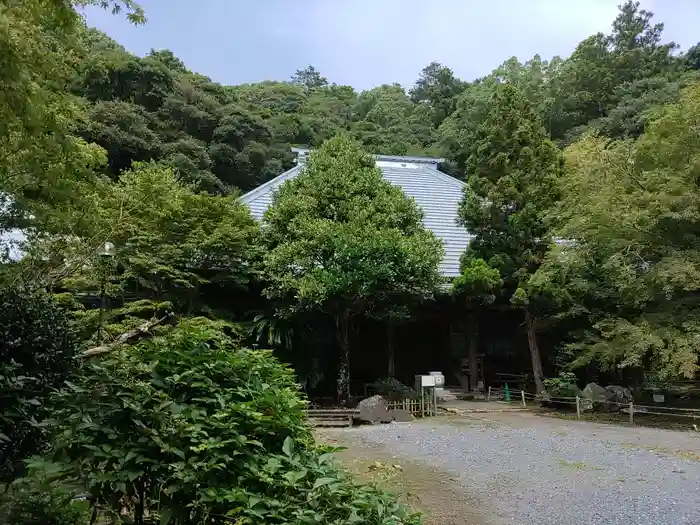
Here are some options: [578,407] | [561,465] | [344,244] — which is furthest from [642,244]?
[344,244]

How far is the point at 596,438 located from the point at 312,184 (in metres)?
7.86

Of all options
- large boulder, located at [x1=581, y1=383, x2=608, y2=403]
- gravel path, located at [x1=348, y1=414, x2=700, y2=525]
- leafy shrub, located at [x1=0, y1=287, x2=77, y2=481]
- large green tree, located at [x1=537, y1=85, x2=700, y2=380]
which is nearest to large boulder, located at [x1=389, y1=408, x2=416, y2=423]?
gravel path, located at [x1=348, y1=414, x2=700, y2=525]

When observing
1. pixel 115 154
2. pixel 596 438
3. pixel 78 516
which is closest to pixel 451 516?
pixel 78 516

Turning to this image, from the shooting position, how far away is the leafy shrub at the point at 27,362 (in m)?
3.23

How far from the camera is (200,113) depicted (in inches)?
965

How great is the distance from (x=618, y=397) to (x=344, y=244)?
784 centimetres

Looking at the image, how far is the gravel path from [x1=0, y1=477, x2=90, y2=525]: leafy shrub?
13.4 feet

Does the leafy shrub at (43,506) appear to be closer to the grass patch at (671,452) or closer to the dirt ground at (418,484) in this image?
the dirt ground at (418,484)

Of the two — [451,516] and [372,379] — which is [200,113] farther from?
[451,516]

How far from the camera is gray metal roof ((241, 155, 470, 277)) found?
662 inches

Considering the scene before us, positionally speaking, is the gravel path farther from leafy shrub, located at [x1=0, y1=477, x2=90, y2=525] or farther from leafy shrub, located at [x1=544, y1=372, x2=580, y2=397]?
leafy shrub, located at [x1=0, y1=477, x2=90, y2=525]

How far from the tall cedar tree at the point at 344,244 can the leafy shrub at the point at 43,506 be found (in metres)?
8.41

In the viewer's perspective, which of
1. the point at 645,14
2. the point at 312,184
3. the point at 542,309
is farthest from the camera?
the point at 645,14

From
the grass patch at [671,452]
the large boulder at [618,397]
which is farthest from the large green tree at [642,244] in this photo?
the grass patch at [671,452]
